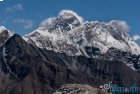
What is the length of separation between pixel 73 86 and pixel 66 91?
607cm

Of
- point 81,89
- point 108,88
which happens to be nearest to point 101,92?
point 81,89

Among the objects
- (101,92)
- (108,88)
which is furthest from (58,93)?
(108,88)

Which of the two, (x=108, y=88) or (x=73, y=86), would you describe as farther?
(x=108, y=88)

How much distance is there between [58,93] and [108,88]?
24.1 m

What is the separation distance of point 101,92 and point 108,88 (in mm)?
16956

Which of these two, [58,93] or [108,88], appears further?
[108,88]

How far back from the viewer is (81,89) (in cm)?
11150

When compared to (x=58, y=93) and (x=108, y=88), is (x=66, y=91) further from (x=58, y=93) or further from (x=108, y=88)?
(x=108, y=88)

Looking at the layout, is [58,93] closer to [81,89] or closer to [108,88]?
[81,89]

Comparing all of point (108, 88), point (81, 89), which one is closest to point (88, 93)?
point (81, 89)

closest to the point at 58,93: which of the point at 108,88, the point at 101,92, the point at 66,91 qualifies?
the point at 66,91

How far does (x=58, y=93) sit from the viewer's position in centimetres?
10900

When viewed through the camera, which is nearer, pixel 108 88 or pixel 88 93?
pixel 88 93

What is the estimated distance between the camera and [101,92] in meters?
114
